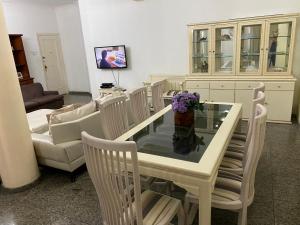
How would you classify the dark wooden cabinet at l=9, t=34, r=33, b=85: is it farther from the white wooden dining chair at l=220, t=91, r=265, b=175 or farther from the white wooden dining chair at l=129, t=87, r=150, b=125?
the white wooden dining chair at l=220, t=91, r=265, b=175

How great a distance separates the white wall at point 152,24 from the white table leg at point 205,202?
149 inches

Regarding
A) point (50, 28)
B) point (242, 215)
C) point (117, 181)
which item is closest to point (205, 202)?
point (242, 215)

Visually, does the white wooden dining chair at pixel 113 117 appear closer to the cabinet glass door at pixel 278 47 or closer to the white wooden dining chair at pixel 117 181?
the white wooden dining chair at pixel 117 181

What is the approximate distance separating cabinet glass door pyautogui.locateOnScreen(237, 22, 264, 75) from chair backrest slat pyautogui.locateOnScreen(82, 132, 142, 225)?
→ 3578mm

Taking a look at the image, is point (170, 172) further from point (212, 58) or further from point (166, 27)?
point (166, 27)

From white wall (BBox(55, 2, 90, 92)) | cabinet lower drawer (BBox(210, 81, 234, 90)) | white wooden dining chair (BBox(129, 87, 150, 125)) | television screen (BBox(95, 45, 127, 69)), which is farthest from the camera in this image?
white wall (BBox(55, 2, 90, 92))

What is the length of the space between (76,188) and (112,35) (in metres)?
4.14

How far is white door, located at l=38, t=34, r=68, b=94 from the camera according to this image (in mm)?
→ 7152

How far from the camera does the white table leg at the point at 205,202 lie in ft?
4.34

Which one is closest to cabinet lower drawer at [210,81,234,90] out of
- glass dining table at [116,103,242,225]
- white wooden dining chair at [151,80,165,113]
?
white wooden dining chair at [151,80,165,113]

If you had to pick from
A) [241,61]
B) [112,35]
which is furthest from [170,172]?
[112,35]

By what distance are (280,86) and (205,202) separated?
10.6 feet

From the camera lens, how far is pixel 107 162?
46.5 inches

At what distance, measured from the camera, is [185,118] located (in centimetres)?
210
